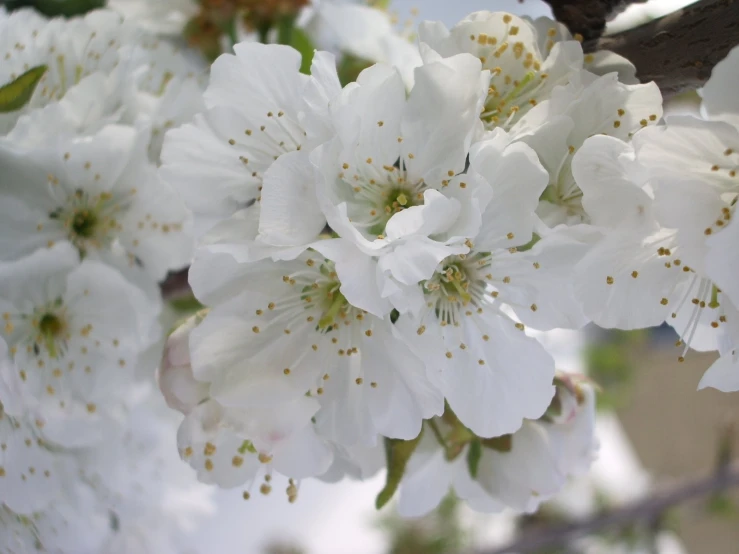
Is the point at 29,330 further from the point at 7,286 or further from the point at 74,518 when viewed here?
the point at 74,518

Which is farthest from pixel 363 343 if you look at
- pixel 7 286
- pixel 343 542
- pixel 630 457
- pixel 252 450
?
pixel 630 457

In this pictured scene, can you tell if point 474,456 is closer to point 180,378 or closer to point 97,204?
point 180,378

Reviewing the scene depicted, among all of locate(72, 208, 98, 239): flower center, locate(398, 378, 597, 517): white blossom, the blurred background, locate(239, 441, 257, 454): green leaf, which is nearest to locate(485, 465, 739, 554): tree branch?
the blurred background

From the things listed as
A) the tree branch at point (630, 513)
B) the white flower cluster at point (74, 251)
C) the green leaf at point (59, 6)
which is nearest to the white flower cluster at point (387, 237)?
the white flower cluster at point (74, 251)

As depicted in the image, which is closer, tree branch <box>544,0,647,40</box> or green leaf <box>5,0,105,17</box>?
tree branch <box>544,0,647,40</box>

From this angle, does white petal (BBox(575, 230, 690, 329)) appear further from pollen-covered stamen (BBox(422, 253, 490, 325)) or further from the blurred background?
the blurred background

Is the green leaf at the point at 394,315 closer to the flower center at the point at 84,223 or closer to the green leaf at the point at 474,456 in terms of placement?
the green leaf at the point at 474,456
